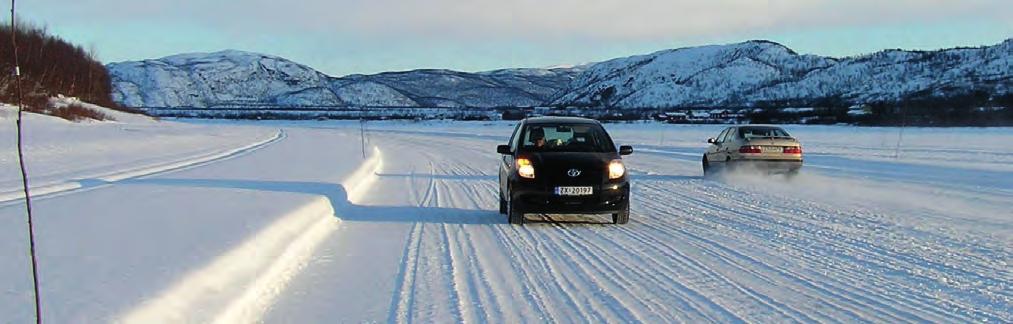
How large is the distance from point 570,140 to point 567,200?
1.51 metres

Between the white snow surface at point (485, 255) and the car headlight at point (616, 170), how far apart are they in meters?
0.72

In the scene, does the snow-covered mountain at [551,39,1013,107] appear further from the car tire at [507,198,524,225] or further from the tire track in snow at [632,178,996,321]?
the tire track in snow at [632,178,996,321]

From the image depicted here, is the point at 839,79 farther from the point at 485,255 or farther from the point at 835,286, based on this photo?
the point at 835,286

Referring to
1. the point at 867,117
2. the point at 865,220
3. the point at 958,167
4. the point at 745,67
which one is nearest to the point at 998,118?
the point at 867,117

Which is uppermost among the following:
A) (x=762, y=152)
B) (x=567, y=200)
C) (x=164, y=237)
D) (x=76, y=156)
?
(x=762, y=152)

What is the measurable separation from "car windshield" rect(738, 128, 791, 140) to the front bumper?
9.30 m

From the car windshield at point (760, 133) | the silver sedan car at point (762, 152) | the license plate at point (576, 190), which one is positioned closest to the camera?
the license plate at point (576, 190)

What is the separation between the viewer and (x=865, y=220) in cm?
1073

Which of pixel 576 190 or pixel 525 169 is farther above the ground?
pixel 525 169

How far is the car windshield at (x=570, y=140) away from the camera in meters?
11.0

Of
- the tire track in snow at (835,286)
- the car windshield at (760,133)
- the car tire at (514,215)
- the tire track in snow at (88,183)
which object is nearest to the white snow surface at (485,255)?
the tire track in snow at (835,286)

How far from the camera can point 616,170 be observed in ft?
33.9

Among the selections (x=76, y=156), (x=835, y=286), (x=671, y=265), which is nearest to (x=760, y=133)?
(x=671, y=265)

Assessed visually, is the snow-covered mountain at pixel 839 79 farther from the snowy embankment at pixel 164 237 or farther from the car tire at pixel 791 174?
the snowy embankment at pixel 164 237
